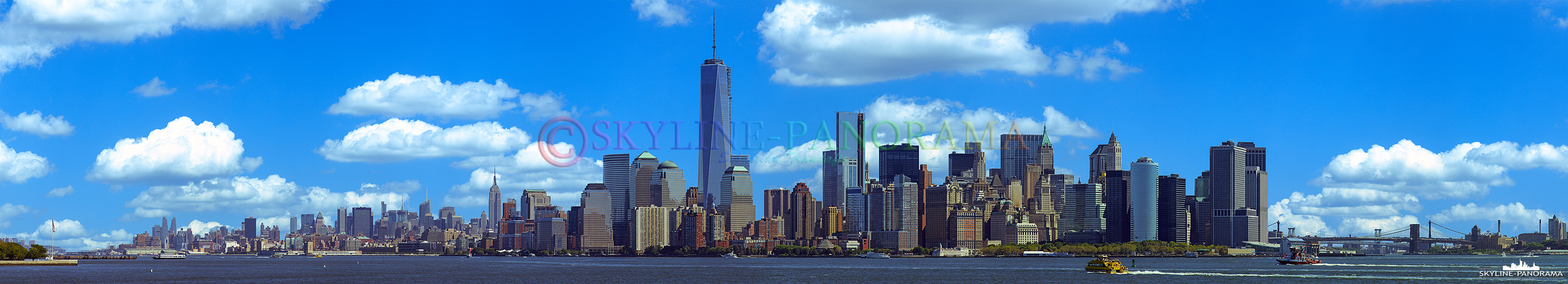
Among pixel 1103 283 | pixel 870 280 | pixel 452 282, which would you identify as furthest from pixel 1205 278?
pixel 452 282

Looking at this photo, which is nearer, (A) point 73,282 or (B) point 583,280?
(A) point 73,282

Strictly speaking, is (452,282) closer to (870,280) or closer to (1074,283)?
(870,280)

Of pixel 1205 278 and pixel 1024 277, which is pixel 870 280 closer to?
pixel 1024 277

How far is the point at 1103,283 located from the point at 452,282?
277ft

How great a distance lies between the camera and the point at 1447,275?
182m

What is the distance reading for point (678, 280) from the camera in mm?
186875

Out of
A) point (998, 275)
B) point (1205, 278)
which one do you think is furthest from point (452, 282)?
point (1205, 278)

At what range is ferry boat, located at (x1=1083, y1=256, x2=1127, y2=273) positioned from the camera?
19262 centimetres

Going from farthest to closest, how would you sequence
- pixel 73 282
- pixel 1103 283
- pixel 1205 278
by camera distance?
pixel 1205 278
pixel 73 282
pixel 1103 283

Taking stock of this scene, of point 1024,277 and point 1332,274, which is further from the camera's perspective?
point 1024,277

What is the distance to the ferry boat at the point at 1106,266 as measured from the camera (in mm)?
192625

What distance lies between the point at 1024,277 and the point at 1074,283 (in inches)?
1288

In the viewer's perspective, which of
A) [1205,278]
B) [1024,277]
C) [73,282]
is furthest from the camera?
[1024,277]

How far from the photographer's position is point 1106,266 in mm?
194250
